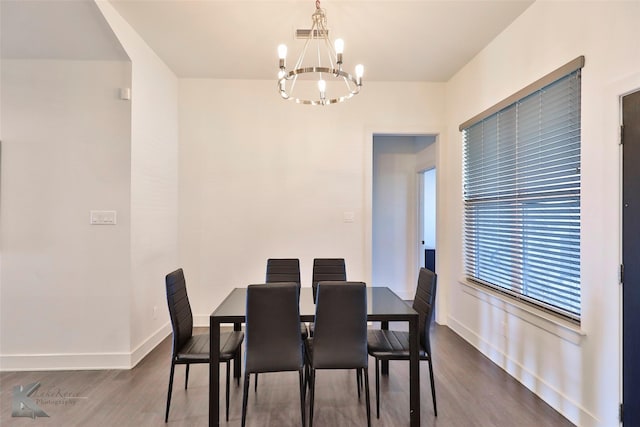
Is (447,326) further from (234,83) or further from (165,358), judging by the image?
(234,83)

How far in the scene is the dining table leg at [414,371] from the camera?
2.07 m

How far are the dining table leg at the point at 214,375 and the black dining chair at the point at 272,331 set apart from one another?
6.8 inches

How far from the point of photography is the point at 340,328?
2.05m

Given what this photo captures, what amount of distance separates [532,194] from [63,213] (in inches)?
156

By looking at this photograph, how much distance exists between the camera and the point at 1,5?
2479mm

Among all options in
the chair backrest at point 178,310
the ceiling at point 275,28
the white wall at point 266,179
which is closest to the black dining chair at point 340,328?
the chair backrest at point 178,310

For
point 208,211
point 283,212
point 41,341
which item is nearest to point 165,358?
point 41,341

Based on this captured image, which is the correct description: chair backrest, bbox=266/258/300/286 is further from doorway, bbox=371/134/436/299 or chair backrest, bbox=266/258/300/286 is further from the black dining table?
doorway, bbox=371/134/436/299

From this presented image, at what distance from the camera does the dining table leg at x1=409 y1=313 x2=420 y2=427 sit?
207 centimetres

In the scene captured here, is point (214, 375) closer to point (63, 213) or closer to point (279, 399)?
point (279, 399)

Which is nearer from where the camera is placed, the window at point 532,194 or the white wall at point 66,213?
the window at point 532,194

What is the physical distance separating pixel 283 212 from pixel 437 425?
8.95 ft

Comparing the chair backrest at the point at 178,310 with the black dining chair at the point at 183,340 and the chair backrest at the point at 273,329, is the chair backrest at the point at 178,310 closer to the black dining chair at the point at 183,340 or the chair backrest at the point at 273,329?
the black dining chair at the point at 183,340

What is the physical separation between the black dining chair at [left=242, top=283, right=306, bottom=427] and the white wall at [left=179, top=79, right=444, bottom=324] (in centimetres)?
211
